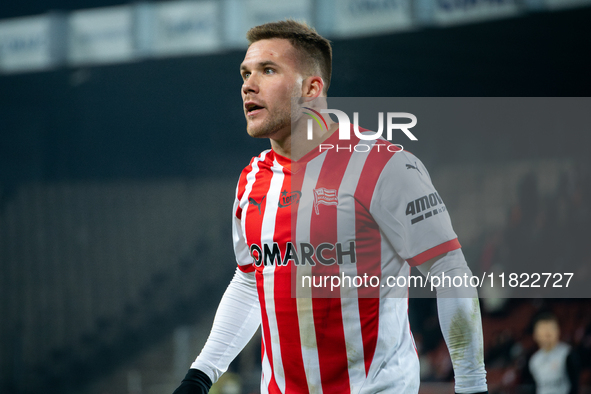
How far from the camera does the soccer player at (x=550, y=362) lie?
3156 millimetres

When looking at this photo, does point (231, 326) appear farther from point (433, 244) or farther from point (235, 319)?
point (433, 244)

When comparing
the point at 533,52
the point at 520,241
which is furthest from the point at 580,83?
the point at 520,241

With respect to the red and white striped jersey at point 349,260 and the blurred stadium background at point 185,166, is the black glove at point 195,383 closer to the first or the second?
the red and white striped jersey at point 349,260

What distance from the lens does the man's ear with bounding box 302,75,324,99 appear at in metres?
1.34

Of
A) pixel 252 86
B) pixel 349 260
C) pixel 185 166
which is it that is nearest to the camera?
pixel 349 260

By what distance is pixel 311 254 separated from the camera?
1.21m

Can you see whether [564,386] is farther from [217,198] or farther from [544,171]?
[217,198]

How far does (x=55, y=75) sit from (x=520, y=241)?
4.21 metres

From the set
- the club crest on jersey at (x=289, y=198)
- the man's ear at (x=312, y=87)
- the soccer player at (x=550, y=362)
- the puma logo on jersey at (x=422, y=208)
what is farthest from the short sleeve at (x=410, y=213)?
Result: the soccer player at (x=550, y=362)

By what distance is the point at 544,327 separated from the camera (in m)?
3.25

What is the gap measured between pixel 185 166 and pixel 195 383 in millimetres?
3306

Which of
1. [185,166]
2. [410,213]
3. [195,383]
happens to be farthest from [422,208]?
[185,166]

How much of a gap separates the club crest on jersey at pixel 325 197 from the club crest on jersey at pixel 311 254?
83 millimetres

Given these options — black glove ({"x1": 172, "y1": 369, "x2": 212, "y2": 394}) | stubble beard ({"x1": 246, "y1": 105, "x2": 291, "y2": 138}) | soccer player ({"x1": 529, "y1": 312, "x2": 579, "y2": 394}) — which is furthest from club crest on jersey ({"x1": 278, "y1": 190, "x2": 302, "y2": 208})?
soccer player ({"x1": 529, "y1": 312, "x2": 579, "y2": 394})
